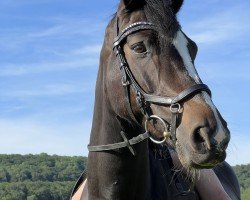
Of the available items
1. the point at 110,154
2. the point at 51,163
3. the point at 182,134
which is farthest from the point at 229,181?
the point at 51,163

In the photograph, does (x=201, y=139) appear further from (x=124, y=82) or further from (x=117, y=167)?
(x=117, y=167)

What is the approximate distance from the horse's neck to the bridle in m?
0.10

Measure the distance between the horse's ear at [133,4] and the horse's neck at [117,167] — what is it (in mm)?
1025

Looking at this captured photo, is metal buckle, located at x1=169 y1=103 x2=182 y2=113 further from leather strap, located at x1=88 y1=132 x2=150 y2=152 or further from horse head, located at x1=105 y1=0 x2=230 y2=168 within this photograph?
leather strap, located at x1=88 y1=132 x2=150 y2=152

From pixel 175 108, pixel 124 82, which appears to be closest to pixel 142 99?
pixel 124 82

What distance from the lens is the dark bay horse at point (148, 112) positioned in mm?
5160

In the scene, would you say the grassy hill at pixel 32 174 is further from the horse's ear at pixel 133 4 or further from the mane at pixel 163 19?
the mane at pixel 163 19

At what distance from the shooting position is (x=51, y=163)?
50219 mm

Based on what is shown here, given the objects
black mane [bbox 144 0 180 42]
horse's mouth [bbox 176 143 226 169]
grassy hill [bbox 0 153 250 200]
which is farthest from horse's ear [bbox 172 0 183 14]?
grassy hill [bbox 0 153 250 200]

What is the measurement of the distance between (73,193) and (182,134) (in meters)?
2.54

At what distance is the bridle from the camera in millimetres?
5344

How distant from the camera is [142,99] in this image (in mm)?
5797

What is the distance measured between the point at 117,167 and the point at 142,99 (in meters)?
0.91

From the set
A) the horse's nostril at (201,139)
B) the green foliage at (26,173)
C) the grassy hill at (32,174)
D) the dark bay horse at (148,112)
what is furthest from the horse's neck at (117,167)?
the green foliage at (26,173)
